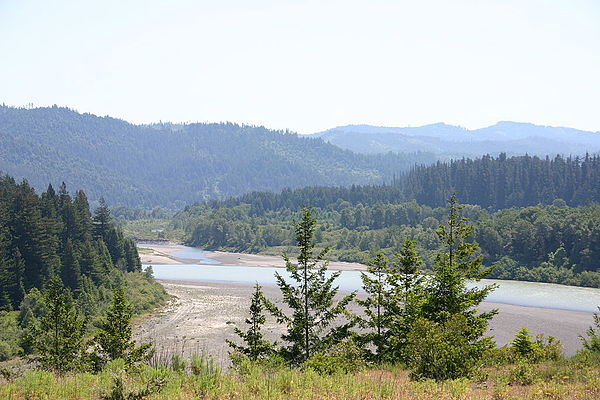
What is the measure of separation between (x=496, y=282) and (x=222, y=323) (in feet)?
174

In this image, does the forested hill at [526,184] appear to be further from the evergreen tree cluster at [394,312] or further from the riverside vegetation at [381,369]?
the riverside vegetation at [381,369]

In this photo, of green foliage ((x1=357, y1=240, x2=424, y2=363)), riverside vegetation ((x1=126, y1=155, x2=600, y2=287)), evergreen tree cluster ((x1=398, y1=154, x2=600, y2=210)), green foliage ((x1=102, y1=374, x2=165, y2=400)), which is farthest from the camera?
evergreen tree cluster ((x1=398, y1=154, x2=600, y2=210))

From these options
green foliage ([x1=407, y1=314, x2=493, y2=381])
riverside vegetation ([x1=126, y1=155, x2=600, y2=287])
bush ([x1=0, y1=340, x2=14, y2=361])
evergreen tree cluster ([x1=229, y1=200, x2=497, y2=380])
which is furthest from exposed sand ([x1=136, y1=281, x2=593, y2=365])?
green foliage ([x1=407, y1=314, x2=493, y2=381])

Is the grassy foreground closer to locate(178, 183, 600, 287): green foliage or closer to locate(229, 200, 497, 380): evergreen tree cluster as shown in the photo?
locate(229, 200, 497, 380): evergreen tree cluster

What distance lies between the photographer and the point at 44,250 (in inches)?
2594

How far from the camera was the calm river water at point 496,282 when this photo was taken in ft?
258

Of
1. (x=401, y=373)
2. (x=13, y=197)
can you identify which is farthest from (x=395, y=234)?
(x=401, y=373)

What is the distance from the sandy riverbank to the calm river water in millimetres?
4730

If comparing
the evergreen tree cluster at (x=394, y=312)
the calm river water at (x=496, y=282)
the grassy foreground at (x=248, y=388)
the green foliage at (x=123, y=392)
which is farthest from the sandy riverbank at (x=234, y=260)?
the green foliage at (x=123, y=392)

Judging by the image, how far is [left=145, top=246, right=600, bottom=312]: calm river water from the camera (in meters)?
78.6

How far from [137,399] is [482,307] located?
68661 mm

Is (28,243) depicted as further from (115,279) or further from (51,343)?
(51,343)

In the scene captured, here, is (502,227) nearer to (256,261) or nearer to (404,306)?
(256,261)

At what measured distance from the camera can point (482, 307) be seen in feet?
244
